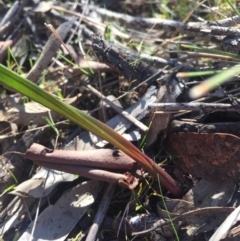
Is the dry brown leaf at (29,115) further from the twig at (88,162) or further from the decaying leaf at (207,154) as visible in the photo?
the decaying leaf at (207,154)

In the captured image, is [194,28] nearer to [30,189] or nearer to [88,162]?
[88,162]

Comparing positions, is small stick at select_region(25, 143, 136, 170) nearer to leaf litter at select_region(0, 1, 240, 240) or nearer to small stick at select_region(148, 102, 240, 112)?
leaf litter at select_region(0, 1, 240, 240)

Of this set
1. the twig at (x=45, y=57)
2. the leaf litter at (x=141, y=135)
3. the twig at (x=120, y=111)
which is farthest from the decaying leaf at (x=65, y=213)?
the twig at (x=45, y=57)

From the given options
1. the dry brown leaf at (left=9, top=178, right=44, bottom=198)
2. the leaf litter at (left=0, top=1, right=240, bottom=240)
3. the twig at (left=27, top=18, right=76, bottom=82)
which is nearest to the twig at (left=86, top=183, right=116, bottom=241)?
the leaf litter at (left=0, top=1, right=240, bottom=240)

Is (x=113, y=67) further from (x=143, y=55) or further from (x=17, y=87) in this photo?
(x=17, y=87)

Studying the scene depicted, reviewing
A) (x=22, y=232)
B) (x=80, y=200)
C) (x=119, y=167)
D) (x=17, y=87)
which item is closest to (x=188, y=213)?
(x=119, y=167)

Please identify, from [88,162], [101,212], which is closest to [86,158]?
[88,162]
